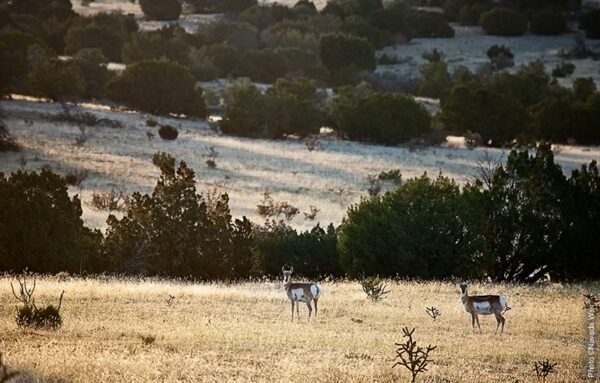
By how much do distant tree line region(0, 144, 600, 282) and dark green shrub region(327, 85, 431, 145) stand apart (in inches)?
1316

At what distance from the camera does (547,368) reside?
14430 mm

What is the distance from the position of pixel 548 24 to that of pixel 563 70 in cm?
3031

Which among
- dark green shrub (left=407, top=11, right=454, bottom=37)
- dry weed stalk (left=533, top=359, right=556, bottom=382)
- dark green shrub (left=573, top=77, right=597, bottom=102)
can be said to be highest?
dark green shrub (left=407, top=11, right=454, bottom=37)

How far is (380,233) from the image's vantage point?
2941 cm

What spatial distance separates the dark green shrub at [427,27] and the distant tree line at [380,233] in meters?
100

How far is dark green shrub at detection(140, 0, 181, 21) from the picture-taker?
133750 millimetres

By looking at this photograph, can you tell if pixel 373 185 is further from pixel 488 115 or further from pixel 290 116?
pixel 488 115

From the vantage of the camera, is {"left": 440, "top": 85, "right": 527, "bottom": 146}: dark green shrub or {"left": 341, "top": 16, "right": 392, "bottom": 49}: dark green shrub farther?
{"left": 341, "top": 16, "right": 392, "bottom": 49}: dark green shrub

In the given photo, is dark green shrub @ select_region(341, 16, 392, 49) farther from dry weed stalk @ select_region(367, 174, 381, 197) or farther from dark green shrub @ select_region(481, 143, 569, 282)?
dark green shrub @ select_region(481, 143, 569, 282)

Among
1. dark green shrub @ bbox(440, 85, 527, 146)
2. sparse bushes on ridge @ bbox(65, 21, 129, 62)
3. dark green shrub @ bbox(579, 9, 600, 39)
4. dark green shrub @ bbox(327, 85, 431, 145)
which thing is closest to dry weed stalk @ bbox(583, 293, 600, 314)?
dark green shrub @ bbox(327, 85, 431, 145)

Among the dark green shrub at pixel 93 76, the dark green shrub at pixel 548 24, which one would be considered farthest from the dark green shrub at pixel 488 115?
the dark green shrub at pixel 548 24

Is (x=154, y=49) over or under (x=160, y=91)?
over

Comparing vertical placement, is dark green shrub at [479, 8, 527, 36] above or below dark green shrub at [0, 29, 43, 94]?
above

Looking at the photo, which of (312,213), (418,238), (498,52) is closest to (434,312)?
(418,238)
